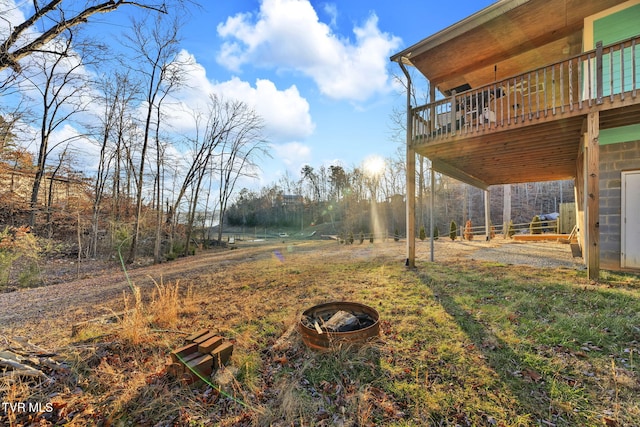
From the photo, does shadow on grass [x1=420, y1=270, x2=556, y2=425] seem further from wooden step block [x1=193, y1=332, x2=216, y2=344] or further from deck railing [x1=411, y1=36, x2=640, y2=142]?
deck railing [x1=411, y1=36, x2=640, y2=142]

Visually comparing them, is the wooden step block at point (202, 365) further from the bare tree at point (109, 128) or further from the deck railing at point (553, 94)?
the bare tree at point (109, 128)

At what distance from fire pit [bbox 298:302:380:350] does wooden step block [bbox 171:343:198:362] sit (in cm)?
122

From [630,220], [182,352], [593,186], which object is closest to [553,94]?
[593,186]

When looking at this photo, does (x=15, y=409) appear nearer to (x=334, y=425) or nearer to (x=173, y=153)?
(x=334, y=425)

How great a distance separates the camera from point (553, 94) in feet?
16.2

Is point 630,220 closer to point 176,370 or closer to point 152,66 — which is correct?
point 176,370

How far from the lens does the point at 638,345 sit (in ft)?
9.12

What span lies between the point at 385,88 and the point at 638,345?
17.4 metres

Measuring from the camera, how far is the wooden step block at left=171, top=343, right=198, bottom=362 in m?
2.59

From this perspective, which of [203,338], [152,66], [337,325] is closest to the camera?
[203,338]

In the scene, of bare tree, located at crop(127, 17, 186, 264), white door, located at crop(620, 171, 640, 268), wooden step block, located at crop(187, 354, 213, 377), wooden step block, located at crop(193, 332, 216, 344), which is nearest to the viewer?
wooden step block, located at crop(187, 354, 213, 377)

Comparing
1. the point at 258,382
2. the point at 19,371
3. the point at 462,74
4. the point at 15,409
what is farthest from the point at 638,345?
the point at 462,74

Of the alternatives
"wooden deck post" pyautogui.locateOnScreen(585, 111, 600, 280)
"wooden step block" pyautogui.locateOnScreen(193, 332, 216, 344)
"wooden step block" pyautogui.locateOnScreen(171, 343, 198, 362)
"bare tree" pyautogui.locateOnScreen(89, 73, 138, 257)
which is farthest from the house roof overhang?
"bare tree" pyautogui.locateOnScreen(89, 73, 138, 257)

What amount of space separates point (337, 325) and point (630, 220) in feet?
23.0
